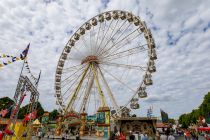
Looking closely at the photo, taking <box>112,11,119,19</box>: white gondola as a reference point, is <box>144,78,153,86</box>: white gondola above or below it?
below

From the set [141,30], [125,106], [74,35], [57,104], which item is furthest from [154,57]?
[57,104]

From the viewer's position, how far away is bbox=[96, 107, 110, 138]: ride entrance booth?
27.4m

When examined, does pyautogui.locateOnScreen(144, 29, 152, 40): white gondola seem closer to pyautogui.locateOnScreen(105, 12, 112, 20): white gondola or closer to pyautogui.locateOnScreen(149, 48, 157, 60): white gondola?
pyautogui.locateOnScreen(149, 48, 157, 60): white gondola

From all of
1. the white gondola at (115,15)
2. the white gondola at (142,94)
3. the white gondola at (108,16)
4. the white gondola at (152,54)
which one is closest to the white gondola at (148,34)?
the white gondola at (152,54)

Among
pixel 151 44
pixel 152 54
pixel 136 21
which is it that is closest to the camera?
pixel 152 54

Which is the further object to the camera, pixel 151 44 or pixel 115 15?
pixel 115 15

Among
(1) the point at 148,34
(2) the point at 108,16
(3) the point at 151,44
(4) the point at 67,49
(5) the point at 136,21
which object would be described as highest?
(2) the point at 108,16

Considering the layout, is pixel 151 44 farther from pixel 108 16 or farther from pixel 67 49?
pixel 67 49

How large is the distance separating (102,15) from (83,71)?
1026 cm

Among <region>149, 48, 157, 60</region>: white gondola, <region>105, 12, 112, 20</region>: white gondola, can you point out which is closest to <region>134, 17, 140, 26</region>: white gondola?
<region>105, 12, 112, 20</region>: white gondola

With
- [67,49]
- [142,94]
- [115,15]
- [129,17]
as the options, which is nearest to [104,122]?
[142,94]

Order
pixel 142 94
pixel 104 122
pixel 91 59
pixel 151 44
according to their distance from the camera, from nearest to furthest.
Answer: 1. pixel 104 122
2. pixel 142 94
3. pixel 151 44
4. pixel 91 59

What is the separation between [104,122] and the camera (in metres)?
28.0

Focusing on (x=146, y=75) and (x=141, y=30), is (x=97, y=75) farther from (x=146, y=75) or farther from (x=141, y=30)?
(x=141, y=30)
